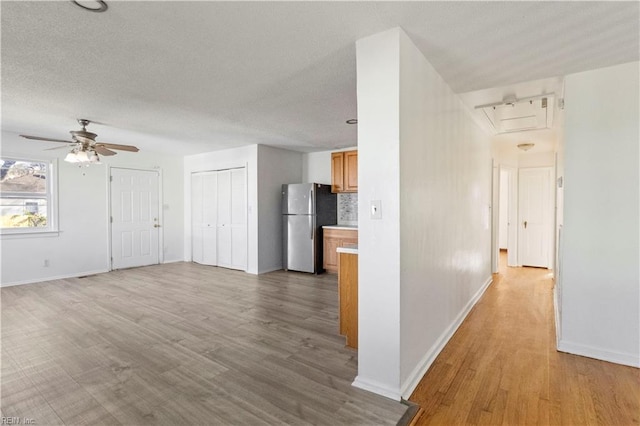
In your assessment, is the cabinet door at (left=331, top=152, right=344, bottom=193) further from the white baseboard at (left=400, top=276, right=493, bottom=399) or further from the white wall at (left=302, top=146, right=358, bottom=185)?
the white baseboard at (left=400, top=276, right=493, bottom=399)

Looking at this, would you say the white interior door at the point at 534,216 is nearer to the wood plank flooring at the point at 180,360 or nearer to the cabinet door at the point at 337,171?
the cabinet door at the point at 337,171

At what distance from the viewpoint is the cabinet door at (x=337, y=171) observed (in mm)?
6055

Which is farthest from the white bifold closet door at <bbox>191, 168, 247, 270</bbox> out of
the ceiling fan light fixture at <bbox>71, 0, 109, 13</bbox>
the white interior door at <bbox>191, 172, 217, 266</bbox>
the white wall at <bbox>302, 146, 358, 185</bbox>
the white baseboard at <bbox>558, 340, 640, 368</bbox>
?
the white baseboard at <bbox>558, 340, 640, 368</bbox>

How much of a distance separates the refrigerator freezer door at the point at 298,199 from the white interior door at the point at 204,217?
5.16ft

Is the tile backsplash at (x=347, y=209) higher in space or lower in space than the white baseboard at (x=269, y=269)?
higher

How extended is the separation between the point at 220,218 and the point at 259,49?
475 centimetres

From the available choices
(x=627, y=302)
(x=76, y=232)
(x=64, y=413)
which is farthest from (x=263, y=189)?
(x=627, y=302)

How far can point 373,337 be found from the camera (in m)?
2.15

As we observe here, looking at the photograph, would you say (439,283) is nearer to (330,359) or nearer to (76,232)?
(330,359)

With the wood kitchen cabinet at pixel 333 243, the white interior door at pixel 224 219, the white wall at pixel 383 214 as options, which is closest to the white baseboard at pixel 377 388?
the white wall at pixel 383 214

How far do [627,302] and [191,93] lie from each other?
4196 mm

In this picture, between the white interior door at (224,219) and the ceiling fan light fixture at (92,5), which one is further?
the white interior door at (224,219)

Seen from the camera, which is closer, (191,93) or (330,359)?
(330,359)

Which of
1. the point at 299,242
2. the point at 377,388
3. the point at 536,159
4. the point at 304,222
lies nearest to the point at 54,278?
the point at 299,242
